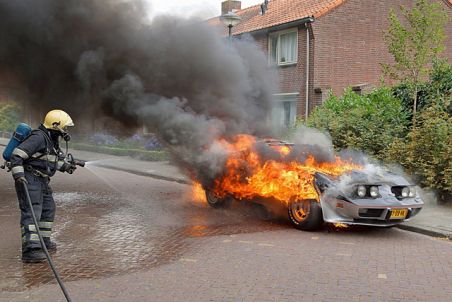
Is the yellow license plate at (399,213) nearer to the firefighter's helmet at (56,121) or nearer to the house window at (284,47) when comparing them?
the firefighter's helmet at (56,121)

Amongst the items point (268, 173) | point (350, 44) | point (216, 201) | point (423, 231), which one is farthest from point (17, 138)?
point (350, 44)

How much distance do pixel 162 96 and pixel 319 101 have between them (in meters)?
10.1

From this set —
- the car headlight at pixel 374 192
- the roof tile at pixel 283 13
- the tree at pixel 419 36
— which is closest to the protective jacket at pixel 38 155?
the car headlight at pixel 374 192

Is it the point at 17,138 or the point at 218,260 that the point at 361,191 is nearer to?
the point at 218,260

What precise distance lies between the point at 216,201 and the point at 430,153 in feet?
14.8

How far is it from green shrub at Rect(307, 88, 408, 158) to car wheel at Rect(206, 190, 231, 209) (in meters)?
3.88

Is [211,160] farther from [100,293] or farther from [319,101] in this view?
[319,101]

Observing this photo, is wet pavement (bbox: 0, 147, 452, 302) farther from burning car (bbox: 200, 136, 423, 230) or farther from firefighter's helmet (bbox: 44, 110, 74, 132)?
firefighter's helmet (bbox: 44, 110, 74, 132)

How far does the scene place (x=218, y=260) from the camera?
5.77 meters

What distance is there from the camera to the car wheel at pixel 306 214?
23.3 ft

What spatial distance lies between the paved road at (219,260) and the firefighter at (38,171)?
0.28 metres

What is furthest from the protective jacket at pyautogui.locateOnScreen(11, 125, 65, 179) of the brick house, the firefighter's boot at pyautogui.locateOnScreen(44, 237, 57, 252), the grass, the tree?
the brick house

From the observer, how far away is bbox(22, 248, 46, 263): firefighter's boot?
5.71 meters

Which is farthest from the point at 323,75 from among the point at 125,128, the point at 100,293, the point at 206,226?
the point at 100,293
